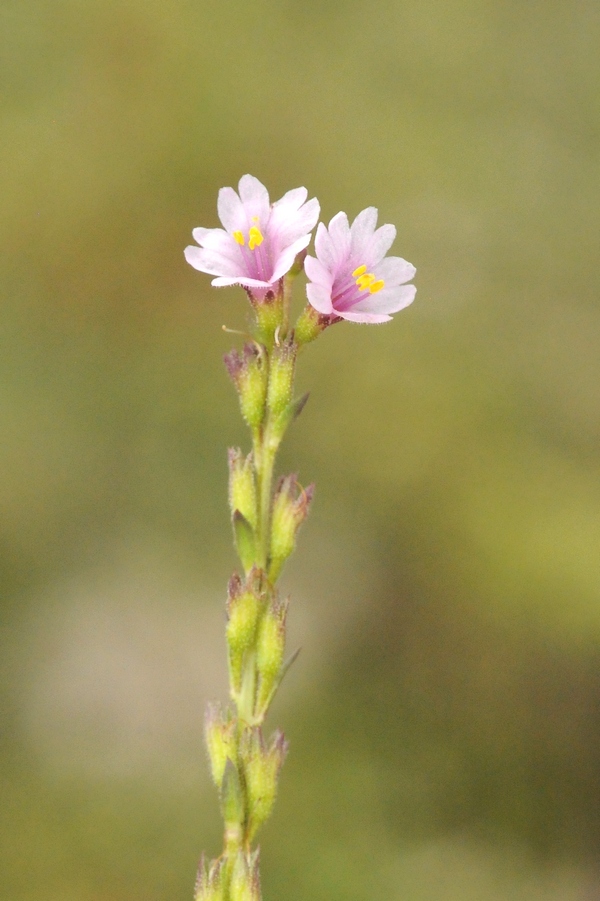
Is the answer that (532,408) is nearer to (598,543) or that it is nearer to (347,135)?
(598,543)

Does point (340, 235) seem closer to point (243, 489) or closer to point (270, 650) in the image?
point (243, 489)

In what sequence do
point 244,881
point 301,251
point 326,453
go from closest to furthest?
point 244,881, point 301,251, point 326,453

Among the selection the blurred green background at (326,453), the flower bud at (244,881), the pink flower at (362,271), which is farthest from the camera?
the blurred green background at (326,453)

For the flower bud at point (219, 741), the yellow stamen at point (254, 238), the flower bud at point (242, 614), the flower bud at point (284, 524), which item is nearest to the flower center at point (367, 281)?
the yellow stamen at point (254, 238)

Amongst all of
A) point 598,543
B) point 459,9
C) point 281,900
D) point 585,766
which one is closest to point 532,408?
point 598,543

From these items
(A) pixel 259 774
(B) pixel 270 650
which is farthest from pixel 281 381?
(A) pixel 259 774

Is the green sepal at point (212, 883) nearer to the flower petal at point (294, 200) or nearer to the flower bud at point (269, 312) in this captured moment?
the flower bud at point (269, 312)

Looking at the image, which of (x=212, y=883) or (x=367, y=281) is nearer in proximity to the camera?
(x=212, y=883)
